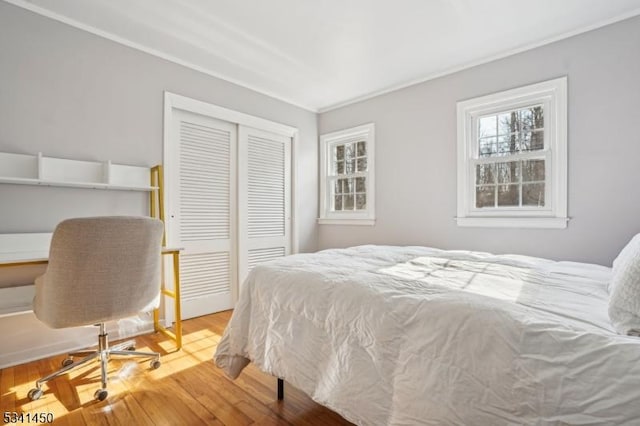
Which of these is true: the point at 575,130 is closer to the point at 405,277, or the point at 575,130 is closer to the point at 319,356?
the point at 405,277

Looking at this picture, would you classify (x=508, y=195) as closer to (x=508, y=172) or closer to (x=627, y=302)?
(x=508, y=172)

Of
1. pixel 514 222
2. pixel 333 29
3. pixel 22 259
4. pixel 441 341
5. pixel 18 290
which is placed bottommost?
pixel 18 290

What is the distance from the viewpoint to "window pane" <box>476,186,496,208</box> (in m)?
3.02

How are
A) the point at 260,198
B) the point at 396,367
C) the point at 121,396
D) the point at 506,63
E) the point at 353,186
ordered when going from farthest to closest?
the point at 353,186, the point at 260,198, the point at 506,63, the point at 121,396, the point at 396,367

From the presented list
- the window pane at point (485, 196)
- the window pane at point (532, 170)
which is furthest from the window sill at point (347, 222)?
the window pane at point (532, 170)

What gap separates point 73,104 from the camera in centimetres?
242

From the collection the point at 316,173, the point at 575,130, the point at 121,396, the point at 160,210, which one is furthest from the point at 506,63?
the point at 121,396

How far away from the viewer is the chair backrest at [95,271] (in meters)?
1.64

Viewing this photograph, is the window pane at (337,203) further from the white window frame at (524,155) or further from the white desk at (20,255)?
the white desk at (20,255)

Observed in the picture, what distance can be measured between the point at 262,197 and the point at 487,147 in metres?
2.47

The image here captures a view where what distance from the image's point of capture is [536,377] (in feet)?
2.68

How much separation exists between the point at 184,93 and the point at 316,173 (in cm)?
195

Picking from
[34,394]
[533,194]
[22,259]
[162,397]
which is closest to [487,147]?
[533,194]

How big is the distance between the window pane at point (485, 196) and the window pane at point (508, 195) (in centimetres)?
6
